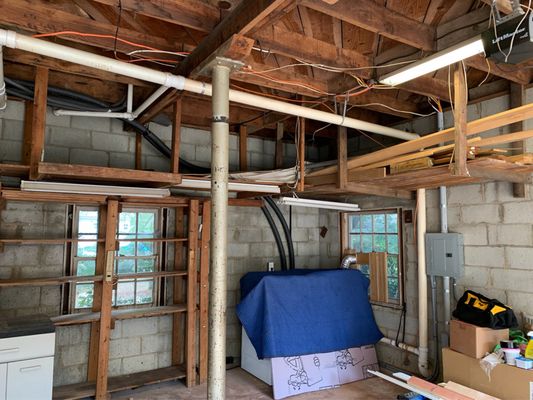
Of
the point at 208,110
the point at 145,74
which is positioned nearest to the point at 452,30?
the point at 145,74

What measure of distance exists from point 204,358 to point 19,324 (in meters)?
1.78

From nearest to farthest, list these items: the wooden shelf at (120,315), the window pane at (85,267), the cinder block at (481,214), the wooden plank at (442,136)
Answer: the wooden plank at (442,136) < the wooden shelf at (120,315) < the cinder block at (481,214) < the window pane at (85,267)

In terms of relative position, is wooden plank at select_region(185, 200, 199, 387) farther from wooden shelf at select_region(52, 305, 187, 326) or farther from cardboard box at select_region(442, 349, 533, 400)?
cardboard box at select_region(442, 349, 533, 400)

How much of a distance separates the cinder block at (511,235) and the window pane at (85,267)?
3.83 m

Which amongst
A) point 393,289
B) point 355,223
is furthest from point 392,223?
point 393,289

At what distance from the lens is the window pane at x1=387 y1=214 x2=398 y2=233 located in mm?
4555

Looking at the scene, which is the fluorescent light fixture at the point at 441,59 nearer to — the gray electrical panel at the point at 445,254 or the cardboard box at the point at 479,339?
the gray electrical panel at the point at 445,254

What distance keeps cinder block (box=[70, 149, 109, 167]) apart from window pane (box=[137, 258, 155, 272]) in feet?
3.56

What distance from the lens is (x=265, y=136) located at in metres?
5.14

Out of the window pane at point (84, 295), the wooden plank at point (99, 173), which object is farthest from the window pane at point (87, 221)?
the wooden plank at point (99, 173)

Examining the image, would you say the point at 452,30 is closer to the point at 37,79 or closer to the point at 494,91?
the point at 494,91

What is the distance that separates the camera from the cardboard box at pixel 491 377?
287 centimetres

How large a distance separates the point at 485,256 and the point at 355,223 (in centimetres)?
173

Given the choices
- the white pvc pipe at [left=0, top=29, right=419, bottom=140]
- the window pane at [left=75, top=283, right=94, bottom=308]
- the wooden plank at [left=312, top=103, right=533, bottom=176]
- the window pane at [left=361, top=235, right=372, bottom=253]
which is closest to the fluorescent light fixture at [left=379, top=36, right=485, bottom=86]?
the wooden plank at [left=312, top=103, right=533, bottom=176]
